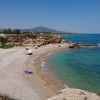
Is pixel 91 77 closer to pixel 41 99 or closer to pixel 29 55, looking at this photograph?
pixel 41 99

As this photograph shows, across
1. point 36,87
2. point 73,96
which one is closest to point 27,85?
point 36,87

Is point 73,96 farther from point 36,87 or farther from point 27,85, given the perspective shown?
point 27,85

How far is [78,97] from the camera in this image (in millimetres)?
17625

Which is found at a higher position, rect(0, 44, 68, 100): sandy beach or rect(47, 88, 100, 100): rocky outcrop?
rect(47, 88, 100, 100): rocky outcrop

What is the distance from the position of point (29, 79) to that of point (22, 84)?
2.89m

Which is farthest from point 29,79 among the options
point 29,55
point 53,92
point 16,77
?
point 29,55

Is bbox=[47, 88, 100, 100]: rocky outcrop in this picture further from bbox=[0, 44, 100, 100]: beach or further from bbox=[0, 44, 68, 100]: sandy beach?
bbox=[0, 44, 68, 100]: sandy beach

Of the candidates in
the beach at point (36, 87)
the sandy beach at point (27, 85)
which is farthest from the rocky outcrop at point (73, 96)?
the sandy beach at point (27, 85)

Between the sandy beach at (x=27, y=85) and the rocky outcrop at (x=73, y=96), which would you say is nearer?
the rocky outcrop at (x=73, y=96)

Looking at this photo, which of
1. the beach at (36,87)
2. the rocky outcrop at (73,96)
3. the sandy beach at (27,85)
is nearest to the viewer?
the rocky outcrop at (73,96)

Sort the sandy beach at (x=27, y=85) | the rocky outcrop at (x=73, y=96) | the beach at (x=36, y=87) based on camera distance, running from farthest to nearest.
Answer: the sandy beach at (x=27, y=85) → the beach at (x=36, y=87) → the rocky outcrop at (x=73, y=96)

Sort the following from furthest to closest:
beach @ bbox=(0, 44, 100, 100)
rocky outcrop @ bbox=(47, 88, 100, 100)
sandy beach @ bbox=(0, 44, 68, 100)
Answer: sandy beach @ bbox=(0, 44, 68, 100)
beach @ bbox=(0, 44, 100, 100)
rocky outcrop @ bbox=(47, 88, 100, 100)

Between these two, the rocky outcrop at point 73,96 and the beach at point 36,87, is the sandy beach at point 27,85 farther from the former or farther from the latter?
the rocky outcrop at point 73,96

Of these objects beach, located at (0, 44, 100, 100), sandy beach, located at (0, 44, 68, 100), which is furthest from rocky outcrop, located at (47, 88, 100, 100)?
sandy beach, located at (0, 44, 68, 100)
